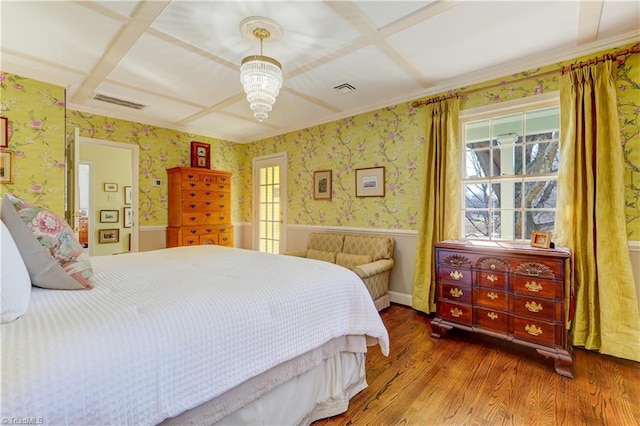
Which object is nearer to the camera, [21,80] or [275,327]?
[275,327]

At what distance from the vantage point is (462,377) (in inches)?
81.0

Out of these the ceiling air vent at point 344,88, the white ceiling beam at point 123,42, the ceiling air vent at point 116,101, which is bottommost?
the white ceiling beam at point 123,42

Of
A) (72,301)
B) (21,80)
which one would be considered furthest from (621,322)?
(21,80)

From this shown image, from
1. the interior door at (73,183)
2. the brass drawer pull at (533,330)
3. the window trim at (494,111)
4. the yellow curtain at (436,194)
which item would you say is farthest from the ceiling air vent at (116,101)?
the brass drawer pull at (533,330)

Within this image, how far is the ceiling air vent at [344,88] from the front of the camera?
3.21 m

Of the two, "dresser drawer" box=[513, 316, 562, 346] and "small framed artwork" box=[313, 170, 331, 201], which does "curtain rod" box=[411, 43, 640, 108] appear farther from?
"dresser drawer" box=[513, 316, 562, 346]

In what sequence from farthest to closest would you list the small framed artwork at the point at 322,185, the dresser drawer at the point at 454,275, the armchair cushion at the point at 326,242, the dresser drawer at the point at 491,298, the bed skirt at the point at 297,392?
the small framed artwork at the point at 322,185
the armchair cushion at the point at 326,242
the dresser drawer at the point at 454,275
the dresser drawer at the point at 491,298
the bed skirt at the point at 297,392

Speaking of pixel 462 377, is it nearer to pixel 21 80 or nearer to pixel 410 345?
pixel 410 345

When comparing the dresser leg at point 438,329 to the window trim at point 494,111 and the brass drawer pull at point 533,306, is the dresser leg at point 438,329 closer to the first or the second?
the brass drawer pull at point 533,306

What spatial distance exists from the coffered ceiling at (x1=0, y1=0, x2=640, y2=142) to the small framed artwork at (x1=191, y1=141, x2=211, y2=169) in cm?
131

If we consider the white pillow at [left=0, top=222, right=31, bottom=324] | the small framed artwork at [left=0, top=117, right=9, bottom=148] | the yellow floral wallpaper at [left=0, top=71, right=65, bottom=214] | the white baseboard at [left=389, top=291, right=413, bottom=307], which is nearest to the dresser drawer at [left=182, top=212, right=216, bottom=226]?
the yellow floral wallpaper at [left=0, top=71, right=65, bottom=214]

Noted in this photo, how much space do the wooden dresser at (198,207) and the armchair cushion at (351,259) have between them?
2207mm

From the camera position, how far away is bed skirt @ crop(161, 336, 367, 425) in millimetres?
1156

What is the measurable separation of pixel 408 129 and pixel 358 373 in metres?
2.73
